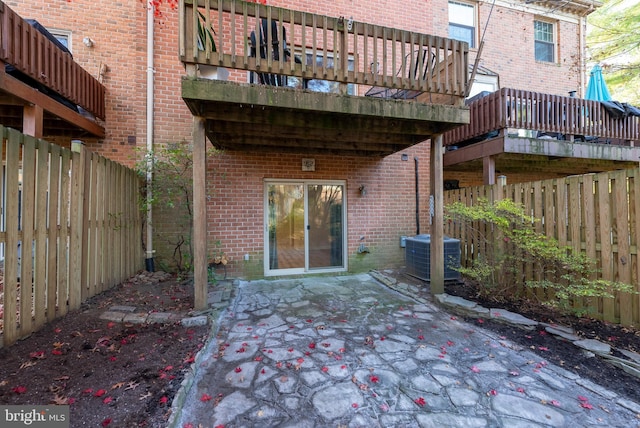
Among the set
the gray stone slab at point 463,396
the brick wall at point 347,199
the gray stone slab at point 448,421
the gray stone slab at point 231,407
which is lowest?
the gray stone slab at point 448,421

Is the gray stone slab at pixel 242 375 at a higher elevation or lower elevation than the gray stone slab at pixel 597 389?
higher

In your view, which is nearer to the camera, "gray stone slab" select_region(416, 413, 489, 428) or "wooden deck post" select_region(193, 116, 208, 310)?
"gray stone slab" select_region(416, 413, 489, 428)

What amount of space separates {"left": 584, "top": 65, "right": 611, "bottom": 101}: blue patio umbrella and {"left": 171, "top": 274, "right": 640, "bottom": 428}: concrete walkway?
7312mm

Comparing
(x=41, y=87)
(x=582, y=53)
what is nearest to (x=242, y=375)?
(x=41, y=87)

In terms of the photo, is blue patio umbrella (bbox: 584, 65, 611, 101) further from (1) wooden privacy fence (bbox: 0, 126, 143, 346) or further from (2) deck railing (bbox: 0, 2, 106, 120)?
(2) deck railing (bbox: 0, 2, 106, 120)

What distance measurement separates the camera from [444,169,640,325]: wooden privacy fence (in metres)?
3.33

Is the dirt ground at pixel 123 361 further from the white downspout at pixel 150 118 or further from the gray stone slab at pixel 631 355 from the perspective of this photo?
the white downspout at pixel 150 118

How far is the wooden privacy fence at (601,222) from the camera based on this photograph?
10.9 ft

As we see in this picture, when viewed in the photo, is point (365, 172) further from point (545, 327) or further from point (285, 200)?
point (545, 327)

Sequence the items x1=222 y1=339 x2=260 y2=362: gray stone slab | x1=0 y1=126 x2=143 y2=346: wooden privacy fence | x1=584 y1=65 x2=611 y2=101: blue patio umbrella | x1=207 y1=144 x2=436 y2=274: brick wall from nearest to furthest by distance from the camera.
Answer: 1. x1=0 y1=126 x2=143 y2=346: wooden privacy fence
2. x1=222 y1=339 x2=260 y2=362: gray stone slab
3. x1=207 y1=144 x2=436 y2=274: brick wall
4. x1=584 y1=65 x2=611 y2=101: blue patio umbrella

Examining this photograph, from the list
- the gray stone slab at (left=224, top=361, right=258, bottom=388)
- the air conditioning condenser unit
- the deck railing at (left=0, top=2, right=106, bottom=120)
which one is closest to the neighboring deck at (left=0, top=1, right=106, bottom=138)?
the deck railing at (left=0, top=2, right=106, bottom=120)

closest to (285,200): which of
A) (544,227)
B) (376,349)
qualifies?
(376,349)

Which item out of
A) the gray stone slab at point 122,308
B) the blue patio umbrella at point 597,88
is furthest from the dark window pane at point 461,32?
the gray stone slab at point 122,308

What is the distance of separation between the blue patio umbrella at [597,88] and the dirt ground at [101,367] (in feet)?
32.8
